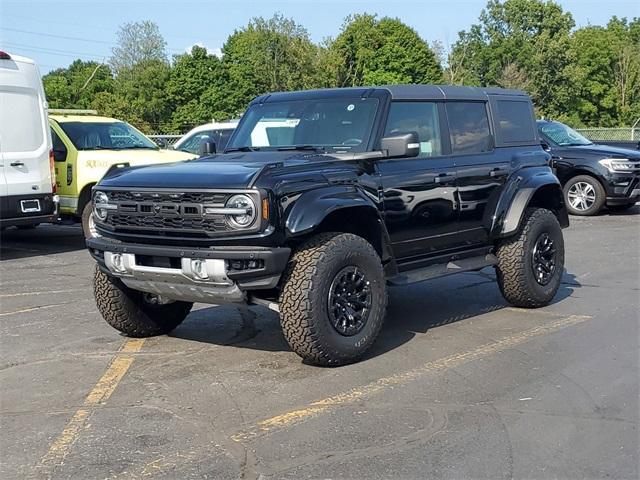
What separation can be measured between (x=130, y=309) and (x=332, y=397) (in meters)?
2.14

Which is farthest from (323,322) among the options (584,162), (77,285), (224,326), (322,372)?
(584,162)

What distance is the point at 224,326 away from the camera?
6914 millimetres

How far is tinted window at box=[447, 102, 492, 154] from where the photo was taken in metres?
6.99

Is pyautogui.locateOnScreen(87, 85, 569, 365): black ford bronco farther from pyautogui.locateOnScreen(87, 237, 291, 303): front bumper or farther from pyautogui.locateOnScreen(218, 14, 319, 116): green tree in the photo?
pyautogui.locateOnScreen(218, 14, 319, 116): green tree

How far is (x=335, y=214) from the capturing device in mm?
A: 5668

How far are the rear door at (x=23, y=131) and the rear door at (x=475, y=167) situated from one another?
6439mm

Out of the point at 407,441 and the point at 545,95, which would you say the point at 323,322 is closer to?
the point at 407,441

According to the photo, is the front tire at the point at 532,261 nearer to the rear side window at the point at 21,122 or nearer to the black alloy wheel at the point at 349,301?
the black alloy wheel at the point at 349,301

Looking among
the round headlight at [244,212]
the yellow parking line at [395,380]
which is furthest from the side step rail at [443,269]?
the round headlight at [244,212]

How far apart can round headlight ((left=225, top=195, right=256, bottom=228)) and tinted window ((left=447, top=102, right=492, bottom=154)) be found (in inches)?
96.1

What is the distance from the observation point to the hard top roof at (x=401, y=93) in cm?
657

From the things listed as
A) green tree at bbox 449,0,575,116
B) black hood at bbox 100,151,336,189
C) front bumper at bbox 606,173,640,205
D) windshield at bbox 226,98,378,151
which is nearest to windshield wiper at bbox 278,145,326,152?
windshield at bbox 226,98,378,151

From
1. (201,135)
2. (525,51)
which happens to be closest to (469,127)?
(201,135)

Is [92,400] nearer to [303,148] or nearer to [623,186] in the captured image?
[303,148]
